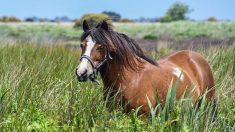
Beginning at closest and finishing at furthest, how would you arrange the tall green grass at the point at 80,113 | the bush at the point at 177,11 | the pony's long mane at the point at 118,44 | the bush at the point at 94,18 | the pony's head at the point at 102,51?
1. the tall green grass at the point at 80,113
2. the pony's head at the point at 102,51
3. the pony's long mane at the point at 118,44
4. the bush at the point at 94,18
5. the bush at the point at 177,11

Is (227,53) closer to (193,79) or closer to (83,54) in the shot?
(193,79)

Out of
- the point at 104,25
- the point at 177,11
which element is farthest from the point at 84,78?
the point at 177,11

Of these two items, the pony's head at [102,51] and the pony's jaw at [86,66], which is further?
the pony's head at [102,51]

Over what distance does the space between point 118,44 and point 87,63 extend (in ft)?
2.02

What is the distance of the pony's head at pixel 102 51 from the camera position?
635cm

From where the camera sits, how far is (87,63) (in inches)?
250

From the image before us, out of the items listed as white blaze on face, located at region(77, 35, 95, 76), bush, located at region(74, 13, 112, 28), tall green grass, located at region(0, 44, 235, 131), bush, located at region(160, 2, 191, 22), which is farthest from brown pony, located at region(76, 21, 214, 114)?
bush, located at region(160, 2, 191, 22)

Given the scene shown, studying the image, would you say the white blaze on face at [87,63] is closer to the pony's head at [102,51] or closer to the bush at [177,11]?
the pony's head at [102,51]

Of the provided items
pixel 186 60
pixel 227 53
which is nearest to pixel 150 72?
pixel 186 60

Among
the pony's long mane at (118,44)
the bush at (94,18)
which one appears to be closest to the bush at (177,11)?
the bush at (94,18)

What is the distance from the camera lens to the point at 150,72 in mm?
6988

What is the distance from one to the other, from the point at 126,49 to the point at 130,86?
16.4 inches

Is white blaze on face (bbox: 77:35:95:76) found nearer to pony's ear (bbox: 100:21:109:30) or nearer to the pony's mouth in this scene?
the pony's mouth

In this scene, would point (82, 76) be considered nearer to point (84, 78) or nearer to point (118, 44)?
point (84, 78)
